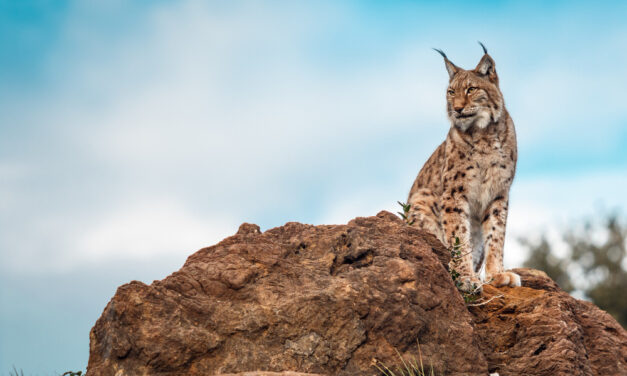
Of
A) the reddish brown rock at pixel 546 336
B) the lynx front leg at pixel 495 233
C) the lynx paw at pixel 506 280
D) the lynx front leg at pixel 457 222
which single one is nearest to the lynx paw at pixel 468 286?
the reddish brown rock at pixel 546 336

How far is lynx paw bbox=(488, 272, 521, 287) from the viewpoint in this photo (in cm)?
786

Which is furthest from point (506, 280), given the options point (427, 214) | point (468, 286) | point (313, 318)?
point (313, 318)

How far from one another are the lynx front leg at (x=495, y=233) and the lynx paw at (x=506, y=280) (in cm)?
38

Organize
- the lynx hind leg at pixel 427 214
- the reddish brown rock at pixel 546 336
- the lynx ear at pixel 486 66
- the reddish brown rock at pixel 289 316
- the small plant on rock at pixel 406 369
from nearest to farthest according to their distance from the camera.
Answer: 1. the reddish brown rock at pixel 289 316
2. the small plant on rock at pixel 406 369
3. the reddish brown rock at pixel 546 336
4. the lynx hind leg at pixel 427 214
5. the lynx ear at pixel 486 66

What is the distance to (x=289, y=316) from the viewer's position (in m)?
4.97

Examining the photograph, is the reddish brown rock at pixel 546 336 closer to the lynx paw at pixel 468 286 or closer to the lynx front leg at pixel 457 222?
the lynx paw at pixel 468 286

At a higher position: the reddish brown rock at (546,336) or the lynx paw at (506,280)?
the lynx paw at (506,280)

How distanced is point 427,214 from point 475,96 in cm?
179

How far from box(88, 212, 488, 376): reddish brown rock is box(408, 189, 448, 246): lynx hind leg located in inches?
134

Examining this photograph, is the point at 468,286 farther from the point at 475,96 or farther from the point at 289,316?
the point at 475,96

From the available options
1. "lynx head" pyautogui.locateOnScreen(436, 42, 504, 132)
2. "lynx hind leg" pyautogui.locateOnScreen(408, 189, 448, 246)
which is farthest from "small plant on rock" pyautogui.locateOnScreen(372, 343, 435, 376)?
"lynx head" pyautogui.locateOnScreen(436, 42, 504, 132)

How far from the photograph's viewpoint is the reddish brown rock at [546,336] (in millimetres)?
5781

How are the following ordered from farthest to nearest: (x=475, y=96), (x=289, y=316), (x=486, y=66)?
(x=486, y=66) → (x=475, y=96) → (x=289, y=316)

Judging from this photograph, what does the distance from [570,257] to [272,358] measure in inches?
1044
